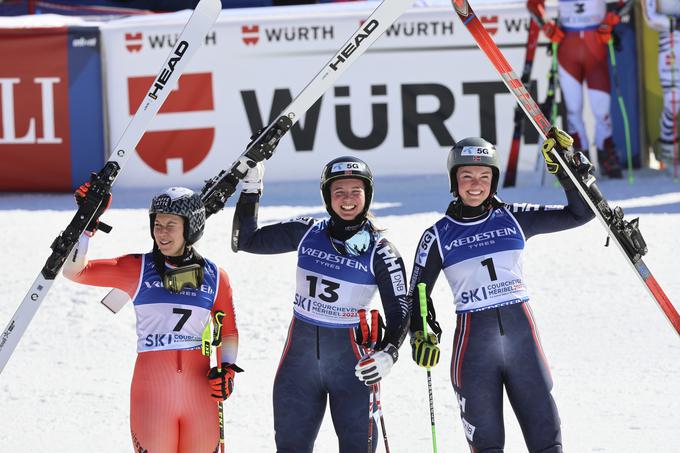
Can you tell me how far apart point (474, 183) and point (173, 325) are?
1536 mm

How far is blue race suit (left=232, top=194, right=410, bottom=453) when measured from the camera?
539cm

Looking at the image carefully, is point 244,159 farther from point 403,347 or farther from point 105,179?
point 403,347

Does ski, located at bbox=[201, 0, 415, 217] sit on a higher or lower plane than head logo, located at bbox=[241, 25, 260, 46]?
lower

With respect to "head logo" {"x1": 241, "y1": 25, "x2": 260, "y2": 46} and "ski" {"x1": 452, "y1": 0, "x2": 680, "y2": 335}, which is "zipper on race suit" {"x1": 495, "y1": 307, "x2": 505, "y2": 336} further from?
"head logo" {"x1": 241, "y1": 25, "x2": 260, "y2": 46}

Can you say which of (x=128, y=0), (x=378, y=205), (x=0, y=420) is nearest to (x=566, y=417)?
(x=0, y=420)

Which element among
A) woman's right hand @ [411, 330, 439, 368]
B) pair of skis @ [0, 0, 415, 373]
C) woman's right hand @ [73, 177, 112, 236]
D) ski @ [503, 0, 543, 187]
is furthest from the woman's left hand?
ski @ [503, 0, 543, 187]

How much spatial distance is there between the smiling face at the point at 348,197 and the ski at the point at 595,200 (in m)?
0.98

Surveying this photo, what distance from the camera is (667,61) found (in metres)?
A: 12.1

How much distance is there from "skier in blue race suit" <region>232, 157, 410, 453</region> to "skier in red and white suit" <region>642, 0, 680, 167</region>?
728 centimetres

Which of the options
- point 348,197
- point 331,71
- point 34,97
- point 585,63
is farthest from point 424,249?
point 34,97

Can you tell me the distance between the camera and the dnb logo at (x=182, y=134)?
12461 millimetres

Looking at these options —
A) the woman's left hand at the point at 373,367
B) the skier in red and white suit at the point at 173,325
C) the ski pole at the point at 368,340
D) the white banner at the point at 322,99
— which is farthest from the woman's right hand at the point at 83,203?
the white banner at the point at 322,99

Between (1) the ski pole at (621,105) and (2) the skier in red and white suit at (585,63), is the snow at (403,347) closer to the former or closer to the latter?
(1) the ski pole at (621,105)

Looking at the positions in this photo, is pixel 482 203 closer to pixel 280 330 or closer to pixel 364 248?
pixel 364 248
